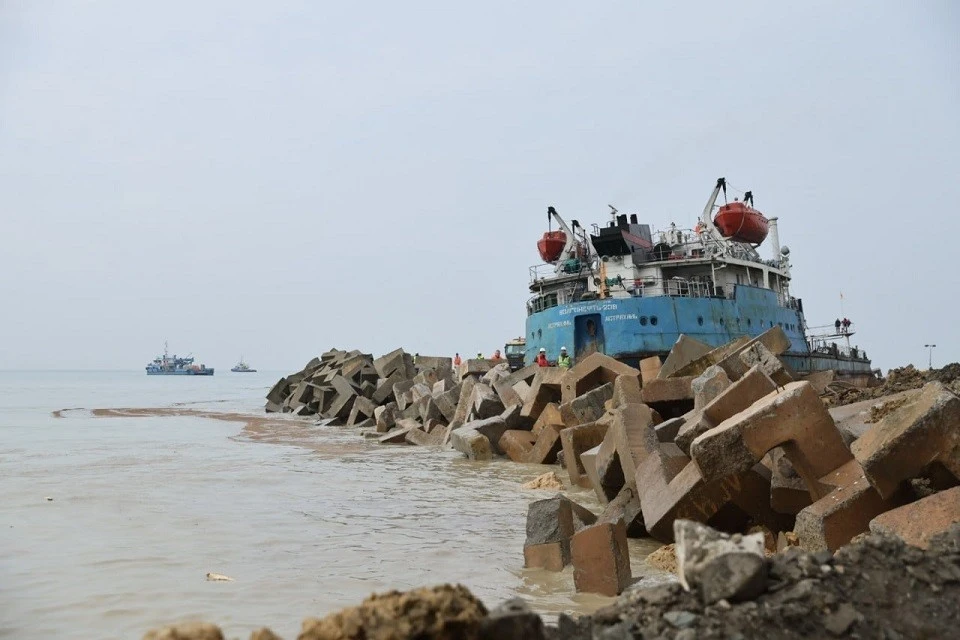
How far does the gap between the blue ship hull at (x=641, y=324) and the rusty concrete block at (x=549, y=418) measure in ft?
24.4

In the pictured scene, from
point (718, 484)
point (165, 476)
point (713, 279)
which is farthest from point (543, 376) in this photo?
point (713, 279)

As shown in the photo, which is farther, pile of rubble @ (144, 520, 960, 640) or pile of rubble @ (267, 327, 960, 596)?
pile of rubble @ (267, 327, 960, 596)

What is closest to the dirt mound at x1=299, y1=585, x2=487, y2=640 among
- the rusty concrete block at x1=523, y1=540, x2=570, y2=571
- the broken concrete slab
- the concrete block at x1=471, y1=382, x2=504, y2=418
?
the broken concrete slab

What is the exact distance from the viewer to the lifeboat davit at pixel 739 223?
74.1 feet

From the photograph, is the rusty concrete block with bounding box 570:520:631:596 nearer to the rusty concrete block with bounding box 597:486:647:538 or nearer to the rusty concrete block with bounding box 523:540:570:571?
the rusty concrete block with bounding box 523:540:570:571

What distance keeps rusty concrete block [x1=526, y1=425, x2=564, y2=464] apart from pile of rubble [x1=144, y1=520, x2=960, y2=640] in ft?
24.3

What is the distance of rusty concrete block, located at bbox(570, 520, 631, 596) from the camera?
3900 mm

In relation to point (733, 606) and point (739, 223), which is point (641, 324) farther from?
point (733, 606)

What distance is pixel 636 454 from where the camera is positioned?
5664 millimetres

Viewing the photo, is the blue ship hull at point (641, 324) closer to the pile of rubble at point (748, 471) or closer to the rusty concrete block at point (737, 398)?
the pile of rubble at point (748, 471)

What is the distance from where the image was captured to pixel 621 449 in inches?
233

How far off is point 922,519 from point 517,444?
Result: 7.57 meters

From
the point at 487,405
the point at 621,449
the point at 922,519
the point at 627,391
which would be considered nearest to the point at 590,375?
the point at 627,391

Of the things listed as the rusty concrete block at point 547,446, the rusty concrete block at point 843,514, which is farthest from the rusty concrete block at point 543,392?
the rusty concrete block at point 843,514
